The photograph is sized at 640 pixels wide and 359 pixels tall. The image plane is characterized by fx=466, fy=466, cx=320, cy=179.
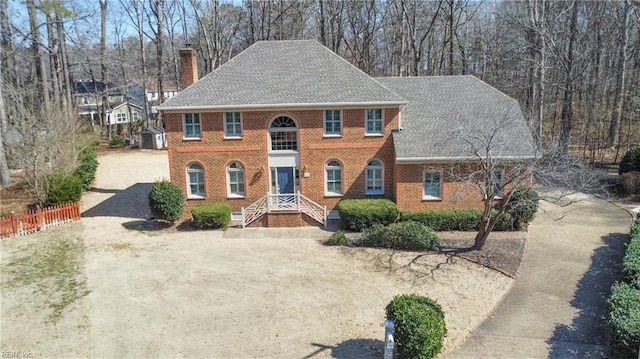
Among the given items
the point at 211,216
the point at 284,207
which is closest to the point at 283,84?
the point at 284,207

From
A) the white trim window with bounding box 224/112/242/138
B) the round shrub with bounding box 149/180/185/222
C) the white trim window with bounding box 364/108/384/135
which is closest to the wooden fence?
the round shrub with bounding box 149/180/185/222

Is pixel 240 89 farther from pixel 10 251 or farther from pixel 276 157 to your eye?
pixel 10 251

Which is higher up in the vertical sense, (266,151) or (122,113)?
(122,113)

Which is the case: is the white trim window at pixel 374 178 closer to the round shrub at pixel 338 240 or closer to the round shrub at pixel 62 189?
the round shrub at pixel 338 240

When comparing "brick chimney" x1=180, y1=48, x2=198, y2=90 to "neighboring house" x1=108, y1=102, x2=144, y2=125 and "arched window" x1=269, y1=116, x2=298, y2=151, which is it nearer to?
"arched window" x1=269, y1=116, x2=298, y2=151

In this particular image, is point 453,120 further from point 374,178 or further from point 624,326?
point 624,326

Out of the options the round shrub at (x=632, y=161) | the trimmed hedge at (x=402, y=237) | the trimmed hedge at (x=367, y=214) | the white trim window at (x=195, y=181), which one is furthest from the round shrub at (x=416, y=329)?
the round shrub at (x=632, y=161)
